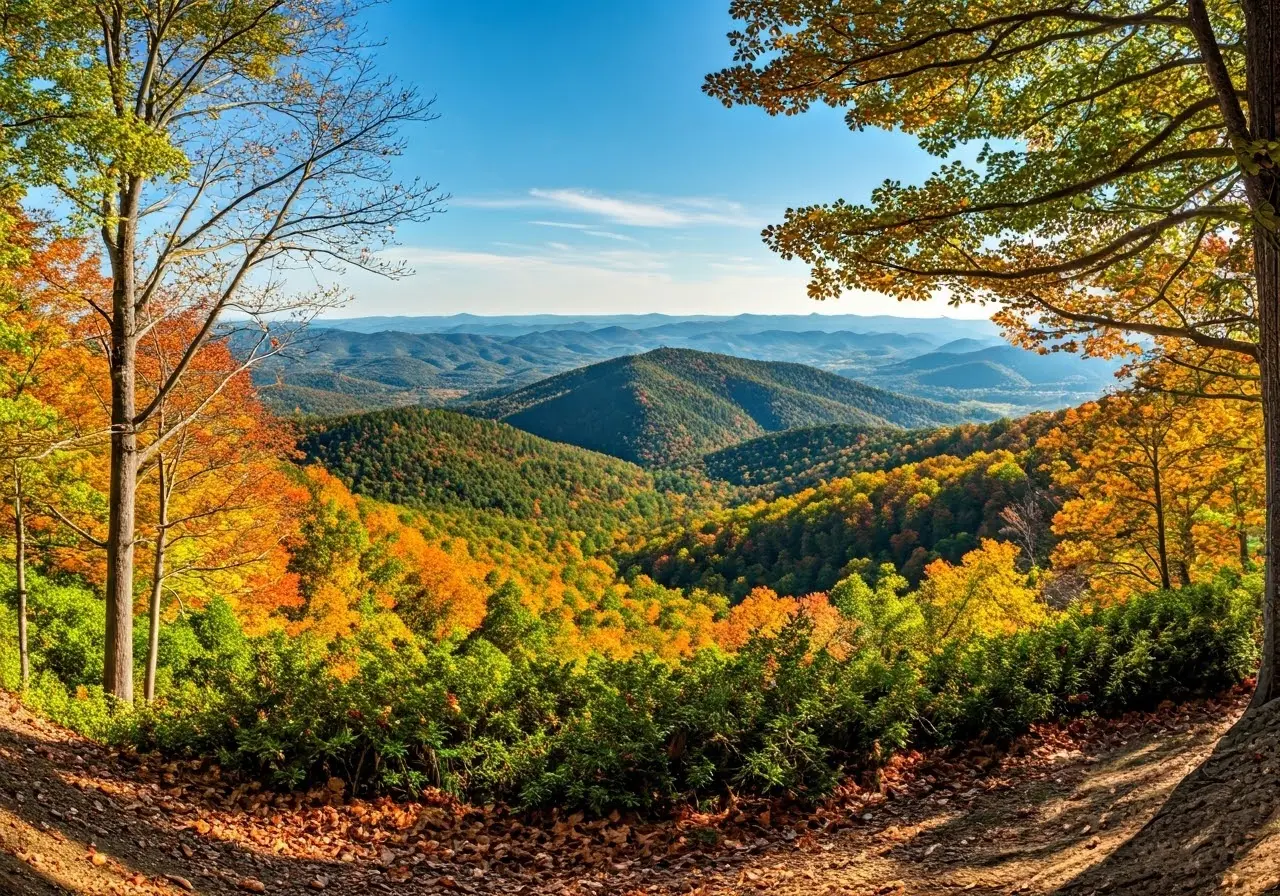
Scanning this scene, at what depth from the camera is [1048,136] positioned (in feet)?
19.8

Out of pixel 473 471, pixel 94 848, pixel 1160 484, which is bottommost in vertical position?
pixel 473 471

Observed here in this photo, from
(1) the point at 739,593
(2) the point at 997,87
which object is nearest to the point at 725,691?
(2) the point at 997,87

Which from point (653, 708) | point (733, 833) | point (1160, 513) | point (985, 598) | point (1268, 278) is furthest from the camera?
point (985, 598)

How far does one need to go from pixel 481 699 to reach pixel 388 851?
61.1 inches

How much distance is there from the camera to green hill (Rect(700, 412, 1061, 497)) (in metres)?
70.6

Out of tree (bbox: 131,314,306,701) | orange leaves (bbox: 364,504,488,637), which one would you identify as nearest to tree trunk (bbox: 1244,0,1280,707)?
tree (bbox: 131,314,306,701)

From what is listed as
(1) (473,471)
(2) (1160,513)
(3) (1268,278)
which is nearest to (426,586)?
(2) (1160,513)

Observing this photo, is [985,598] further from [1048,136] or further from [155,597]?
[155,597]

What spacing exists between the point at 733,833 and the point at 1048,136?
6406mm

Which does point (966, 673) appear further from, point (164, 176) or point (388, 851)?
point (164, 176)

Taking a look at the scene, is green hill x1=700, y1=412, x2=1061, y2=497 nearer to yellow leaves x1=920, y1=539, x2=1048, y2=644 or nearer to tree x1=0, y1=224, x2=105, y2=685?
yellow leaves x1=920, y1=539, x2=1048, y2=644

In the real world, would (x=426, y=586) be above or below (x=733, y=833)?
below

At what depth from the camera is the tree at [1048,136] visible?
460 cm

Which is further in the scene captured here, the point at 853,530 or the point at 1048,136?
the point at 853,530
